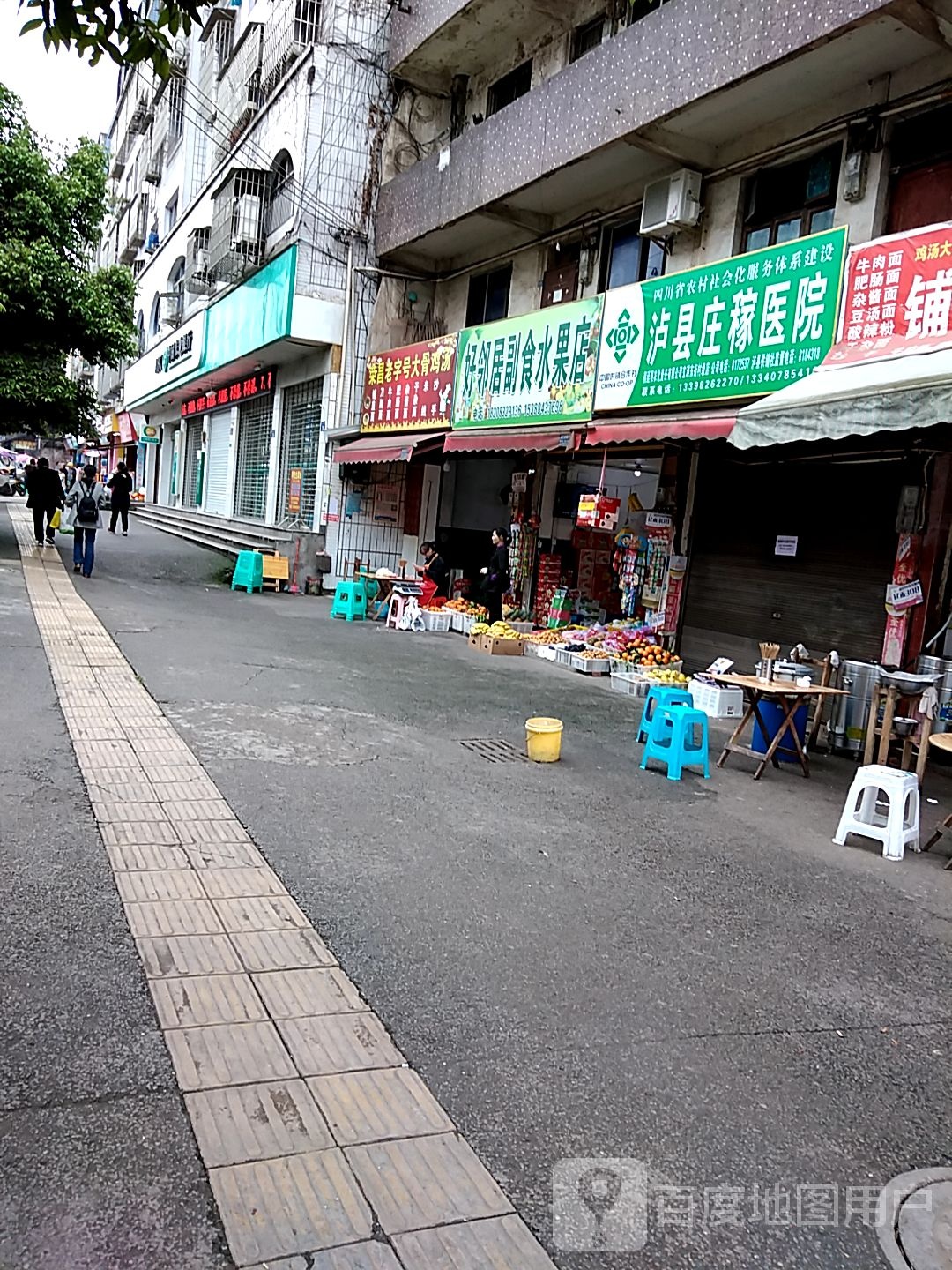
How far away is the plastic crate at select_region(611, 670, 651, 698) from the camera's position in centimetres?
1056

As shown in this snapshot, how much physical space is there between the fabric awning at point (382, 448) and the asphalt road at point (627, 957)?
7.14 m

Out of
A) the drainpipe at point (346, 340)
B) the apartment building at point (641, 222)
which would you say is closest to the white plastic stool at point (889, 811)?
the apartment building at point (641, 222)

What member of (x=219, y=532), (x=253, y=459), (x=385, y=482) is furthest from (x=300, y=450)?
(x=253, y=459)

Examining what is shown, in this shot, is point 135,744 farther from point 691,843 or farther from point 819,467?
point 819,467

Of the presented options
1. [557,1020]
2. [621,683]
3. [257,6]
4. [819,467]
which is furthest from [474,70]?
[557,1020]

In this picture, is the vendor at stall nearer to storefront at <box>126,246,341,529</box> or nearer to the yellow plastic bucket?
storefront at <box>126,246,341,529</box>

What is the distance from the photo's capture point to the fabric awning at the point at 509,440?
37.1 feet

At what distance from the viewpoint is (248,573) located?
16766 mm

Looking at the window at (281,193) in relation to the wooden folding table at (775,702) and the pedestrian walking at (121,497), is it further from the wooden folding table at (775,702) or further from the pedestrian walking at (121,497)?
the wooden folding table at (775,702)

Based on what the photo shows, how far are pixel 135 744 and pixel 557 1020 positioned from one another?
4.11 metres

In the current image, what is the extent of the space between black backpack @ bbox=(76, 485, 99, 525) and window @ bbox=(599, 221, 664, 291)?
8.84 m

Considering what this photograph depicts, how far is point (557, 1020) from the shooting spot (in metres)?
3.36

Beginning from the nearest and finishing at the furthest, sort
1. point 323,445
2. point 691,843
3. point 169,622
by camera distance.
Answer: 1. point 691,843
2. point 169,622
3. point 323,445

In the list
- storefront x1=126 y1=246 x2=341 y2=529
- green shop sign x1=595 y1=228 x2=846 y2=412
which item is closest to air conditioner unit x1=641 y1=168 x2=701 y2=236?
green shop sign x1=595 y1=228 x2=846 y2=412
